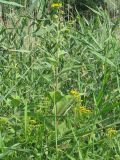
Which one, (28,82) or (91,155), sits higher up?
(28,82)

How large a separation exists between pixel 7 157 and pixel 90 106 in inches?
34.7

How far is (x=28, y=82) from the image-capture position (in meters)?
2.49

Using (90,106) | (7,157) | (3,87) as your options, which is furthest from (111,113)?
(7,157)

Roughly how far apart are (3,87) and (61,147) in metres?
0.63

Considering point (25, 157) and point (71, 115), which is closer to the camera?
point (25, 157)

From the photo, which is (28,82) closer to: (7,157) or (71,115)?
(71,115)

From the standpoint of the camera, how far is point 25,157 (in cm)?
175

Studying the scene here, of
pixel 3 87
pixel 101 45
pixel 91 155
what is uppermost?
pixel 101 45

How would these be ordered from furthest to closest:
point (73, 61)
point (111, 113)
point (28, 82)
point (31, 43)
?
point (31, 43) < point (73, 61) < point (28, 82) < point (111, 113)

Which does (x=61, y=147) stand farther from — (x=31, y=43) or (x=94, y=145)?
(x=31, y=43)

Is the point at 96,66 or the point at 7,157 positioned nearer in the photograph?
the point at 7,157

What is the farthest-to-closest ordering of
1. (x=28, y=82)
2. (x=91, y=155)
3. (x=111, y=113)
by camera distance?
(x=28, y=82)
(x=111, y=113)
(x=91, y=155)

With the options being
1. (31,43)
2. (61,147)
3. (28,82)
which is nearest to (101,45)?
(31,43)

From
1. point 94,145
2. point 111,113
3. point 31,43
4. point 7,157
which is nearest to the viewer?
point 7,157
